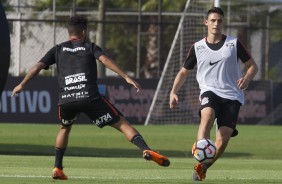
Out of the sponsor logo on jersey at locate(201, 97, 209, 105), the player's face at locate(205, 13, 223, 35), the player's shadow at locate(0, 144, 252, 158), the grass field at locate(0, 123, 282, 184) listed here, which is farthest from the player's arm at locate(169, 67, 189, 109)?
the player's shadow at locate(0, 144, 252, 158)

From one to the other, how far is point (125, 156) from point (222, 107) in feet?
31.1

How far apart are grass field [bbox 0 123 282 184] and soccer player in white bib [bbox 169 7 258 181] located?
740mm

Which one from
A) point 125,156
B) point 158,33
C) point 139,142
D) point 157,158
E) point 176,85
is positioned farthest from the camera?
point 158,33

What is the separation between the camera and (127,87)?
32531 millimetres

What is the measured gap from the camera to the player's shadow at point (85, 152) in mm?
24203

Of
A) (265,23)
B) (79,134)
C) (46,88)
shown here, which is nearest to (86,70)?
(79,134)

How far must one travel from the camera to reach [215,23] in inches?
580

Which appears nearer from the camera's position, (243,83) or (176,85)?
(243,83)

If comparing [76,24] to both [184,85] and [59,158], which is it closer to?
[59,158]

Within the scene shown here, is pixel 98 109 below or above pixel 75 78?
below

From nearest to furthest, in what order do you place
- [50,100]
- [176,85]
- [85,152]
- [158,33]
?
1. [176,85]
2. [85,152]
3. [50,100]
4. [158,33]

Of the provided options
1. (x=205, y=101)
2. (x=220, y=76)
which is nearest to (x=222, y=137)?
(x=205, y=101)

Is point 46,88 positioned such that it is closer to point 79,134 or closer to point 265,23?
point 79,134

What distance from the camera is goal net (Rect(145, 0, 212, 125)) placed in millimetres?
33000
